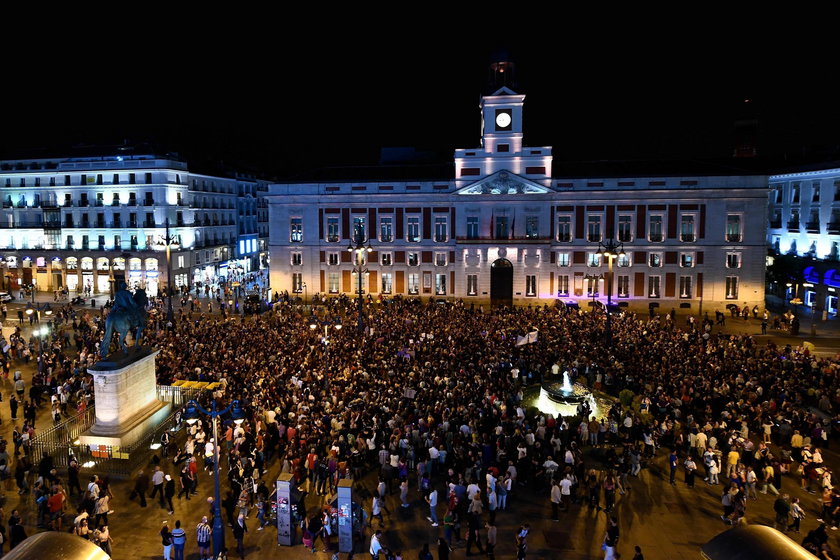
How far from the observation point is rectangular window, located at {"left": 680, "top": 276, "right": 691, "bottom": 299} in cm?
5038

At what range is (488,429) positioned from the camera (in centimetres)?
1944

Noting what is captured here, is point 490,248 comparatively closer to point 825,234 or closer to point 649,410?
point 825,234

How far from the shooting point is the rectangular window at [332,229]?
5541cm

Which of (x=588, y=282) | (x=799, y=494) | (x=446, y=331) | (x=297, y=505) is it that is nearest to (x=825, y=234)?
(x=588, y=282)

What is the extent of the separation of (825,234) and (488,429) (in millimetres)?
42392

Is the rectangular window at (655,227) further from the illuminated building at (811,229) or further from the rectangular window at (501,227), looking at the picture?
the rectangular window at (501,227)

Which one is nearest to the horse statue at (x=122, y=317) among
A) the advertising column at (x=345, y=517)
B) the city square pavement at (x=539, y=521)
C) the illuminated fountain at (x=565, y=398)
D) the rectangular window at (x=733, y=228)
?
the city square pavement at (x=539, y=521)

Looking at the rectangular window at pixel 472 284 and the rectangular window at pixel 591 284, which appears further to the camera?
the rectangular window at pixel 472 284

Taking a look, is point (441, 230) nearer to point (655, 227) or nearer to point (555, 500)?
point (655, 227)

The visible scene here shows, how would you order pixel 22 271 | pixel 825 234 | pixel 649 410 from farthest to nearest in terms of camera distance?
1. pixel 22 271
2. pixel 825 234
3. pixel 649 410

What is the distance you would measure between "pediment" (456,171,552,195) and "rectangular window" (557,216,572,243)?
2.81 meters

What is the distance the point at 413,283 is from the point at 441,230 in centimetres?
555

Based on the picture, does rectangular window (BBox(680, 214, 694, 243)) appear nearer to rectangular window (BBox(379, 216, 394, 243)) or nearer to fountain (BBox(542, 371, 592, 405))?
rectangular window (BBox(379, 216, 394, 243))

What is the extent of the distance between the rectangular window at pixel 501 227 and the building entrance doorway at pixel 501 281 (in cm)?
216
